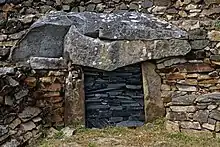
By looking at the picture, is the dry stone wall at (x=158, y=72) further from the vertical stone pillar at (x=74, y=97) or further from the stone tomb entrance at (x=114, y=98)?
the stone tomb entrance at (x=114, y=98)

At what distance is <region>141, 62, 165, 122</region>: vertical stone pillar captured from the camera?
5410 mm

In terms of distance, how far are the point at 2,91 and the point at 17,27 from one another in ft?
4.27

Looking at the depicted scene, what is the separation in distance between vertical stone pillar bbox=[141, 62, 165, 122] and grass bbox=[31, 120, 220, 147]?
0.22 m

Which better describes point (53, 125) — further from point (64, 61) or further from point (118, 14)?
point (118, 14)

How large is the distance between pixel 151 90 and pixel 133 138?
2.86ft

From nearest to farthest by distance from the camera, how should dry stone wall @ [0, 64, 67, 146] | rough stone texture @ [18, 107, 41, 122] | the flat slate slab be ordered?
dry stone wall @ [0, 64, 67, 146], rough stone texture @ [18, 107, 41, 122], the flat slate slab

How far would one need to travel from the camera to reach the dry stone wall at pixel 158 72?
4883 millimetres

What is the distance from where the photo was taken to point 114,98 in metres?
5.50

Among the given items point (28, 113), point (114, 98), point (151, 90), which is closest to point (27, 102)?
point (28, 113)

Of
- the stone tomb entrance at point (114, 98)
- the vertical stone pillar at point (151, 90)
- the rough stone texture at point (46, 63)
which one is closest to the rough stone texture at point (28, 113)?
the rough stone texture at point (46, 63)

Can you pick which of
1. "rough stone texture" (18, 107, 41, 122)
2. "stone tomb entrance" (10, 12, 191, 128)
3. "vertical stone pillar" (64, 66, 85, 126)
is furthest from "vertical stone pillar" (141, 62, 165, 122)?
"rough stone texture" (18, 107, 41, 122)

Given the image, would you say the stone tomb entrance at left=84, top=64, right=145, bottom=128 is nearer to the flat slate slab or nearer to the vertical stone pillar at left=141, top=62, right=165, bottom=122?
the vertical stone pillar at left=141, top=62, right=165, bottom=122

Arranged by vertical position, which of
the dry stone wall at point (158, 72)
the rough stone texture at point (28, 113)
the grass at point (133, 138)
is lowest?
the grass at point (133, 138)

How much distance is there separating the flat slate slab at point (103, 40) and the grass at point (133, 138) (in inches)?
38.3
